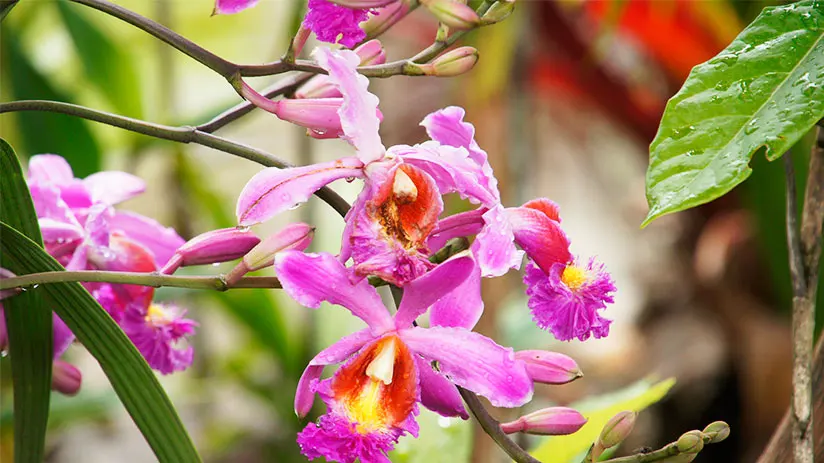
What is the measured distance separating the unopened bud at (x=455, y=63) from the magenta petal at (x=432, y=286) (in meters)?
0.09

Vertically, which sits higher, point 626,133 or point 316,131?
point 316,131

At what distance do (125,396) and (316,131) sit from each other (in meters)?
0.15

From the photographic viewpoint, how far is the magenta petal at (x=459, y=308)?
0.40 meters

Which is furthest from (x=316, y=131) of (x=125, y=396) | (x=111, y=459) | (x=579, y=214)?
(x=579, y=214)

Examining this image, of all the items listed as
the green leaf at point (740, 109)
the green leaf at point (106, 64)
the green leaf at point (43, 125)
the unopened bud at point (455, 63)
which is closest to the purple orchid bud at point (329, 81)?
the unopened bud at point (455, 63)

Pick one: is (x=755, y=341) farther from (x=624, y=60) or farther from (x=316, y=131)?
(x=316, y=131)

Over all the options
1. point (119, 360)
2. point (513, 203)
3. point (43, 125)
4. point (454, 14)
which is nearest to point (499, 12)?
point (454, 14)

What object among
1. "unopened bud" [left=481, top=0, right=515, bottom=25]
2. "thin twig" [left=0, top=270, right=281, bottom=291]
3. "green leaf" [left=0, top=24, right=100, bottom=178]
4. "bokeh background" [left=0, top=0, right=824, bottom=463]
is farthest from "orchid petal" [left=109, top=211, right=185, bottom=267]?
"green leaf" [left=0, top=24, right=100, bottom=178]

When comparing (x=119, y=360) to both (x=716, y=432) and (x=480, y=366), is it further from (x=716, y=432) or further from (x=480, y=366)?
(x=716, y=432)

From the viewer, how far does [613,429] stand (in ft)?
1.31

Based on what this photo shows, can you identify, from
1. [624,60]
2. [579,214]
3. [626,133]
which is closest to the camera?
[626,133]

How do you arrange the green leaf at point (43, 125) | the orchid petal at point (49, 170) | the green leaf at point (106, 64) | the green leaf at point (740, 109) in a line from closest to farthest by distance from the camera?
the green leaf at point (740, 109) → the orchid petal at point (49, 170) → the green leaf at point (43, 125) → the green leaf at point (106, 64)

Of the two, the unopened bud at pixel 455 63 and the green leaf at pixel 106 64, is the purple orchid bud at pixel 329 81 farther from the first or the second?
the green leaf at pixel 106 64

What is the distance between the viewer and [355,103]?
14.8 inches
